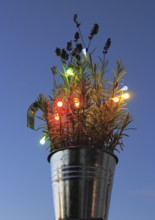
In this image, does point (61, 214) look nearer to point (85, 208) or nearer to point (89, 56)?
point (85, 208)

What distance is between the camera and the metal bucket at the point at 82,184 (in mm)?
1370

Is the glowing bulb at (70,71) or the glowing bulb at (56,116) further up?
the glowing bulb at (70,71)

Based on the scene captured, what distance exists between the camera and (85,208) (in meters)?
1.36

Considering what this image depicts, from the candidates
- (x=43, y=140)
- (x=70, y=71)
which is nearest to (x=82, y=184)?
(x=43, y=140)

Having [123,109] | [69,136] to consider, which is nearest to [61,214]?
[69,136]

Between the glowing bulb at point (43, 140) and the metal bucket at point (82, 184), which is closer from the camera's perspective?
the metal bucket at point (82, 184)

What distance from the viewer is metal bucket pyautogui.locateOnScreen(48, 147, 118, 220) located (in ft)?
4.50

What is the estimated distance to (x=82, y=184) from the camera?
1380 millimetres

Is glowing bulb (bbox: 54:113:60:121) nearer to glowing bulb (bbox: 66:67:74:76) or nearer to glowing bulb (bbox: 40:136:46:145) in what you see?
glowing bulb (bbox: 40:136:46:145)

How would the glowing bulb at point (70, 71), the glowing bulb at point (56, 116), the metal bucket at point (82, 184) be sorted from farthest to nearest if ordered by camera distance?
1. the glowing bulb at point (70, 71)
2. the glowing bulb at point (56, 116)
3. the metal bucket at point (82, 184)

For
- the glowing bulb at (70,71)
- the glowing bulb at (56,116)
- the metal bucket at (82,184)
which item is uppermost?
the glowing bulb at (70,71)

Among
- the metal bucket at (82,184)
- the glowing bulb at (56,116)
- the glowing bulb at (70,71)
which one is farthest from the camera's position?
the glowing bulb at (70,71)

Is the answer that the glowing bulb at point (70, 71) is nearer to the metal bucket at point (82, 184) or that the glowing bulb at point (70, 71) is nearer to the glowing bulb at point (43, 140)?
the glowing bulb at point (43, 140)

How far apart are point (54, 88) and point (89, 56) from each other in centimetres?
28
